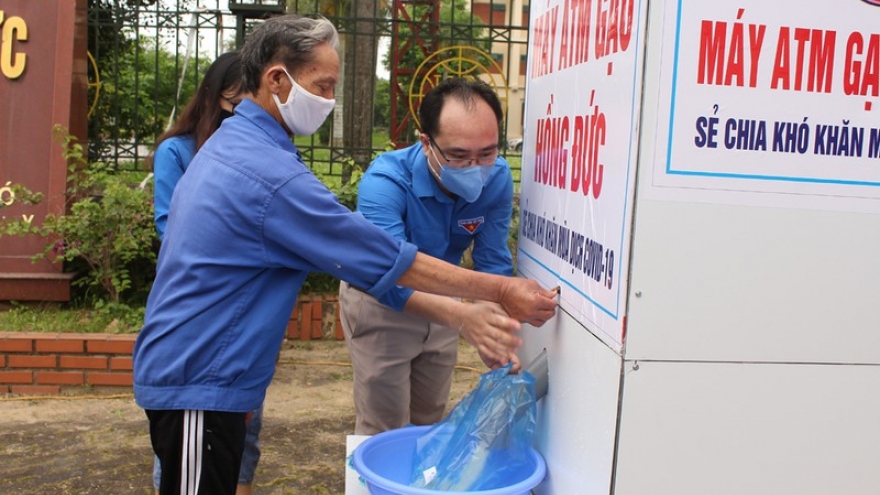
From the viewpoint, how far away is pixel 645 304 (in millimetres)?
1347

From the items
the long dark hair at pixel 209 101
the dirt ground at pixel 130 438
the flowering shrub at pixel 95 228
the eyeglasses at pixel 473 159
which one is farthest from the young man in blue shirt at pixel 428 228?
the flowering shrub at pixel 95 228

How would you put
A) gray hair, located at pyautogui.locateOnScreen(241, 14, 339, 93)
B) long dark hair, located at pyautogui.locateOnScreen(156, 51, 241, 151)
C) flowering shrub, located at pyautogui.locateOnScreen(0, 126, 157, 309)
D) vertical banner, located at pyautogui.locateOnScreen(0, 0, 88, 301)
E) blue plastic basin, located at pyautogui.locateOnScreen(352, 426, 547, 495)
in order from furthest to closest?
vertical banner, located at pyautogui.locateOnScreen(0, 0, 88, 301), flowering shrub, located at pyautogui.locateOnScreen(0, 126, 157, 309), long dark hair, located at pyautogui.locateOnScreen(156, 51, 241, 151), gray hair, located at pyautogui.locateOnScreen(241, 14, 339, 93), blue plastic basin, located at pyautogui.locateOnScreen(352, 426, 547, 495)

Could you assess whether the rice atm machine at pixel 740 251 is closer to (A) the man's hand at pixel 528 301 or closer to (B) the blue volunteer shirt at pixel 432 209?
(A) the man's hand at pixel 528 301

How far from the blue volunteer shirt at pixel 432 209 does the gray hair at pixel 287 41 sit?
0.58 meters

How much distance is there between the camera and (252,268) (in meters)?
1.80

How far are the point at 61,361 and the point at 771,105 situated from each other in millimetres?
4189

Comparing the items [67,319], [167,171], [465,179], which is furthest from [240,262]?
[67,319]

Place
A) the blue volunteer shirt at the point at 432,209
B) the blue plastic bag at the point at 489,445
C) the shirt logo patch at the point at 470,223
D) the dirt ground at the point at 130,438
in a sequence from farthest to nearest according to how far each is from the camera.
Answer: the dirt ground at the point at 130,438 → the shirt logo patch at the point at 470,223 → the blue volunteer shirt at the point at 432,209 → the blue plastic bag at the point at 489,445

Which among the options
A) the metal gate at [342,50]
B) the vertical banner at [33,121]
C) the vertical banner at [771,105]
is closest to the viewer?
the vertical banner at [771,105]

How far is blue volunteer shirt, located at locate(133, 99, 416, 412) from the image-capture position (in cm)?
173

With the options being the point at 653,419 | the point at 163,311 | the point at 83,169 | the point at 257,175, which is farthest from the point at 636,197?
the point at 83,169

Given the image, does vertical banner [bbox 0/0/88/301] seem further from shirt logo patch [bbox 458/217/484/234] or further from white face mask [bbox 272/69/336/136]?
white face mask [bbox 272/69/336/136]

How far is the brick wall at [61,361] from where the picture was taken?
4566 millimetres

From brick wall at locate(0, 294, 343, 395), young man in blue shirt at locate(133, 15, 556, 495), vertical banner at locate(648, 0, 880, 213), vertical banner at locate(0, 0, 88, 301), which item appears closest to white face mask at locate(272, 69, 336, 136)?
young man in blue shirt at locate(133, 15, 556, 495)
